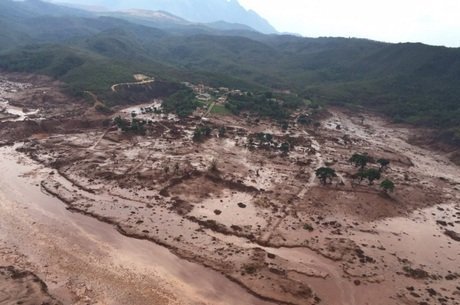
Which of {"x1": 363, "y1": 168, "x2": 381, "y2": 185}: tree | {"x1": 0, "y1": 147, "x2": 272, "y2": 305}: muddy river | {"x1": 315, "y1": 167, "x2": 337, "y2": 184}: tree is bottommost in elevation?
{"x1": 0, "y1": 147, "x2": 272, "y2": 305}: muddy river

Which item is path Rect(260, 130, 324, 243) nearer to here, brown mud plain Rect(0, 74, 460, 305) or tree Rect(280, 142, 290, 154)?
brown mud plain Rect(0, 74, 460, 305)

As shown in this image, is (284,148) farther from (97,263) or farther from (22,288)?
(22,288)

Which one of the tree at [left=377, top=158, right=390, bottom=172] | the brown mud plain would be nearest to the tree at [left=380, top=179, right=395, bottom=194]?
the brown mud plain

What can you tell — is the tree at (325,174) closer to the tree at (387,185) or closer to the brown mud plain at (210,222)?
the brown mud plain at (210,222)

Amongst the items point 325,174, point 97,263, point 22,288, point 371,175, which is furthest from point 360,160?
point 22,288

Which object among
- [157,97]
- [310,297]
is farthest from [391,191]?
[157,97]

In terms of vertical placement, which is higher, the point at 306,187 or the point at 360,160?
the point at 360,160

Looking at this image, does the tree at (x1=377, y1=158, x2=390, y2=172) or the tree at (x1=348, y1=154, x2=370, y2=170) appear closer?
the tree at (x1=348, y1=154, x2=370, y2=170)

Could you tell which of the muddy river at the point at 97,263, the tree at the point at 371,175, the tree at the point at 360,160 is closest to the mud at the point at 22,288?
the muddy river at the point at 97,263
